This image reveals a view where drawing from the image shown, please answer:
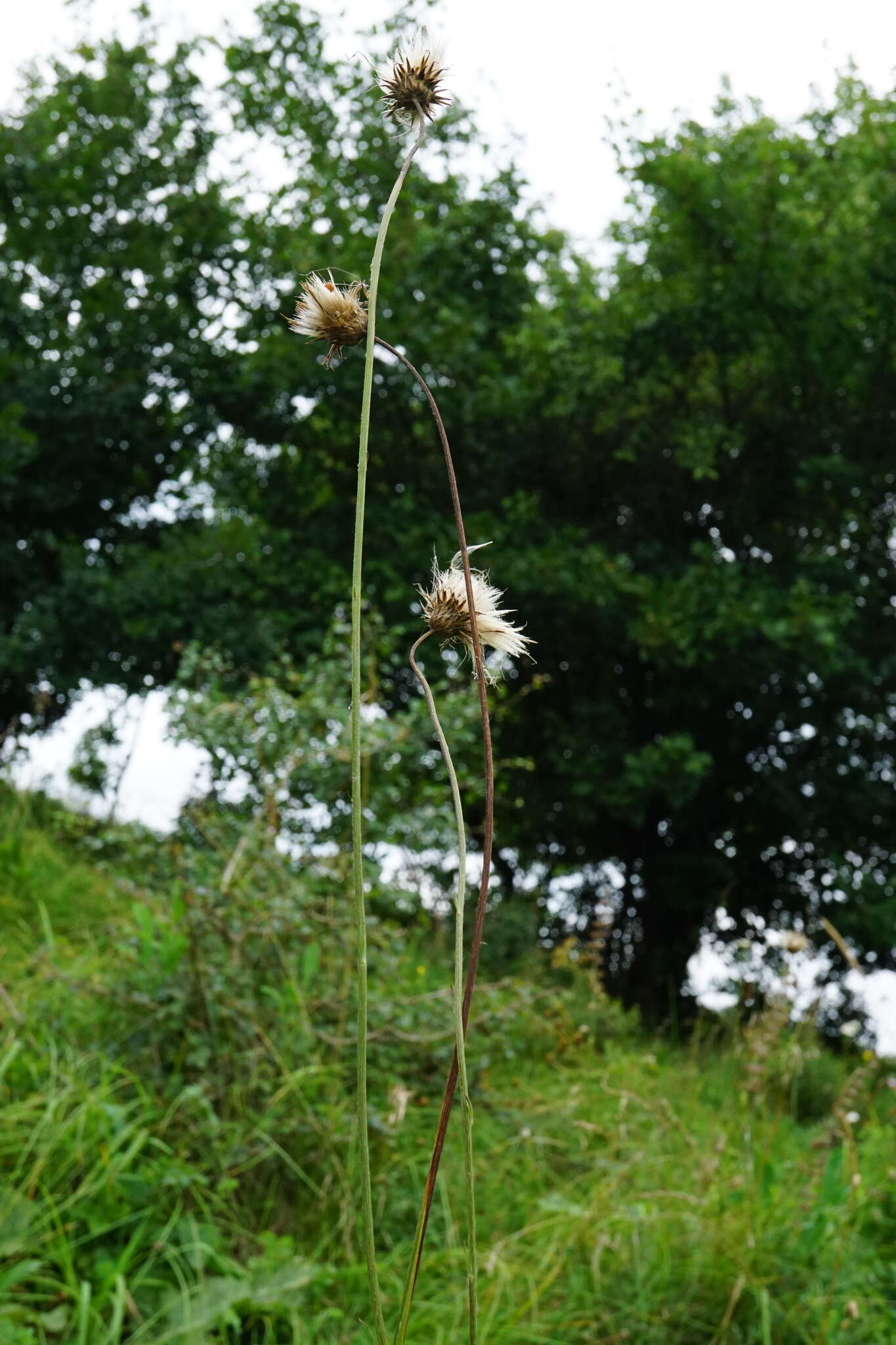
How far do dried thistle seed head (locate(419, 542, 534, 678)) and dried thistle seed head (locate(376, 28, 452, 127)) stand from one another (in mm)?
228

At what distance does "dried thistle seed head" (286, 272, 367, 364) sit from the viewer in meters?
0.56

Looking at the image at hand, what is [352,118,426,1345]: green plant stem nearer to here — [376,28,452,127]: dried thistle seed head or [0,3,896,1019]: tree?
[376,28,452,127]: dried thistle seed head

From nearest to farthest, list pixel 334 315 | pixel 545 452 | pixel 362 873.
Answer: pixel 362 873, pixel 334 315, pixel 545 452

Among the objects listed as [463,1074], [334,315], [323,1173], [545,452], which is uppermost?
[545,452]

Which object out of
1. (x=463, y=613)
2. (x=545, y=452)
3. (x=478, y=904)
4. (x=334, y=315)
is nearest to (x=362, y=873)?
(x=478, y=904)

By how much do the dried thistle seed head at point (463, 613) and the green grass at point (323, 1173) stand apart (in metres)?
1.85

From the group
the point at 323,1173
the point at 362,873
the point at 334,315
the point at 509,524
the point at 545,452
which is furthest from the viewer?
A: the point at 545,452

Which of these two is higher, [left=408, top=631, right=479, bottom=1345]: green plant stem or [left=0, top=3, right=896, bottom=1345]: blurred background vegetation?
[left=0, top=3, right=896, bottom=1345]: blurred background vegetation

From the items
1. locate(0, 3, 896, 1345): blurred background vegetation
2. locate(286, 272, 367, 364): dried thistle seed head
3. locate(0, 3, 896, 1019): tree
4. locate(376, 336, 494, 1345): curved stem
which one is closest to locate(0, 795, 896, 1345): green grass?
locate(0, 3, 896, 1345): blurred background vegetation

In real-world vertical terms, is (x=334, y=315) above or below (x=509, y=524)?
below

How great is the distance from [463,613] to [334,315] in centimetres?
16

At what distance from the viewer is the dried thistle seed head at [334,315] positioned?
1.82 feet

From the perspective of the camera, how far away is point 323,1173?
2.66 meters

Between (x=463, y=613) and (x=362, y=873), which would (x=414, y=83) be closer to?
(x=463, y=613)
